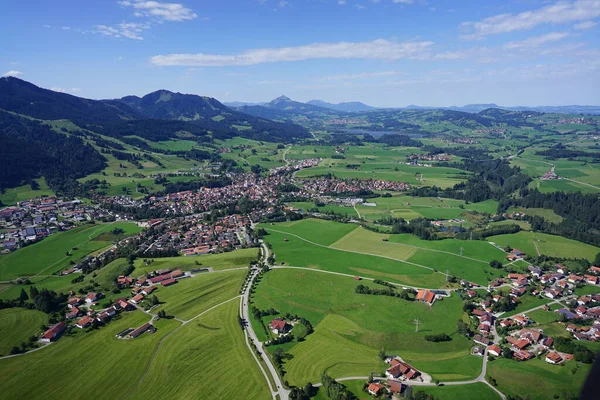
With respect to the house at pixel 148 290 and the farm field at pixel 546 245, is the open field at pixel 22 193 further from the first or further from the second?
the farm field at pixel 546 245

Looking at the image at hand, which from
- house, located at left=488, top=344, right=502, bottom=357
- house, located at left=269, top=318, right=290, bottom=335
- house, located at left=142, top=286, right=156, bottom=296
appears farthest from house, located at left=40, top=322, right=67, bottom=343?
house, located at left=488, top=344, right=502, bottom=357

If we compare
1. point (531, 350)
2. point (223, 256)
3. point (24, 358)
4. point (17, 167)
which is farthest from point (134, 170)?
point (531, 350)

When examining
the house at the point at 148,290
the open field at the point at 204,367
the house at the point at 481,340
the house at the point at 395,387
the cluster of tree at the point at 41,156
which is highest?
the cluster of tree at the point at 41,156

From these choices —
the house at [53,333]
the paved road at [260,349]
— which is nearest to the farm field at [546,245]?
the paved road at [260,349]

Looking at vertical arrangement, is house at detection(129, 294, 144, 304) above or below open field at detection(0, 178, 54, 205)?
below

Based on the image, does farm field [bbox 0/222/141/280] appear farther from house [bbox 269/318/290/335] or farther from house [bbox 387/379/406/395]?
house [bbox 387/379/406/395]
